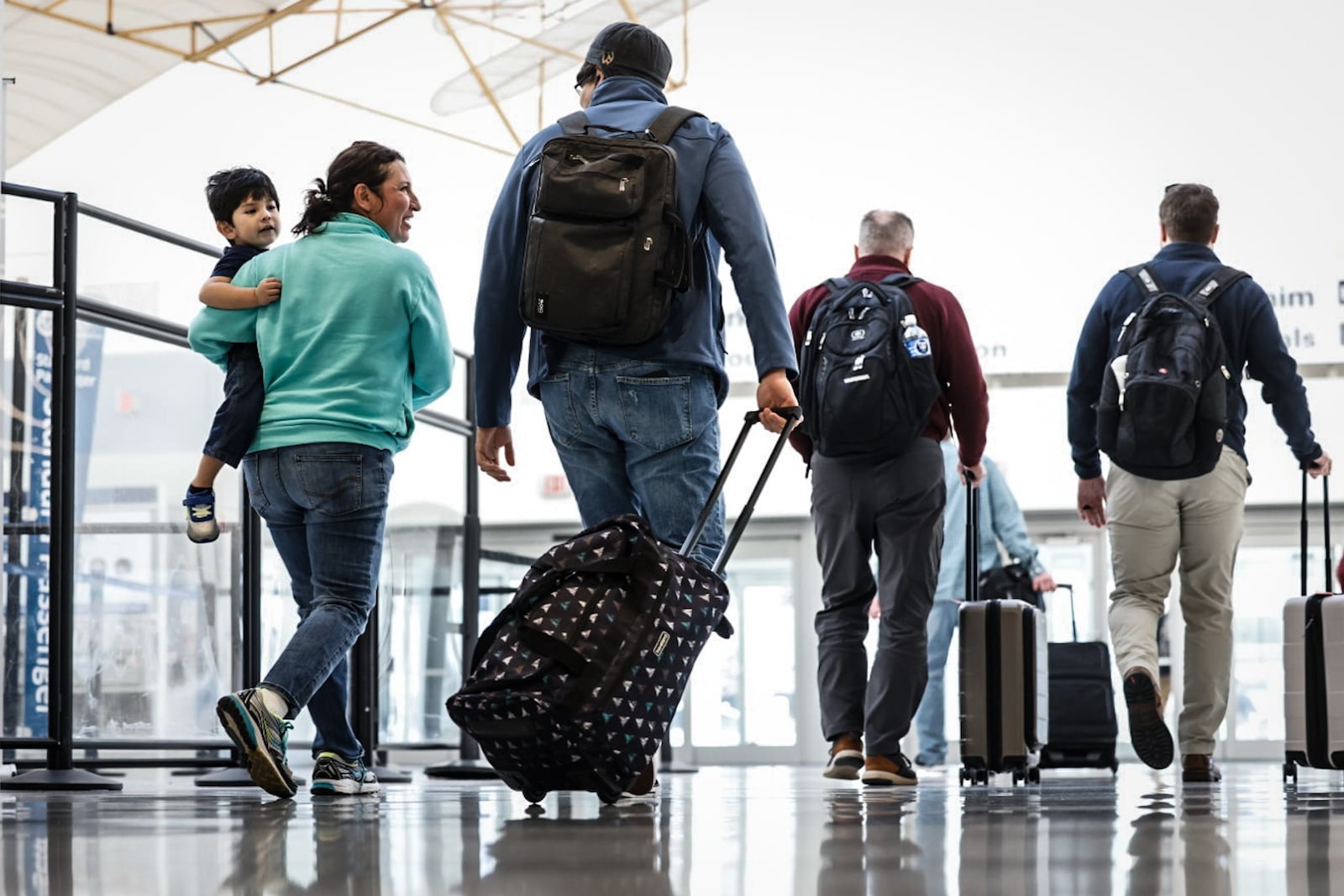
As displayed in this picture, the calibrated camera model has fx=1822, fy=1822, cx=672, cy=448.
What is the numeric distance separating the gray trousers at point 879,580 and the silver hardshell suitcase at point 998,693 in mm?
339

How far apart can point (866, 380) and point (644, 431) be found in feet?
3.98

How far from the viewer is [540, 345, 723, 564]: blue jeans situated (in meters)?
3.17

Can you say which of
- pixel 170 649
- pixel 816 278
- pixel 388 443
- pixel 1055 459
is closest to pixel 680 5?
pixel 816 278

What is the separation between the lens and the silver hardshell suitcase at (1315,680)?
164 inches

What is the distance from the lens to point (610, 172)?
3.17 m

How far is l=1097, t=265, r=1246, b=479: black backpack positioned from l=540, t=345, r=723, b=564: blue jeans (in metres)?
1.62

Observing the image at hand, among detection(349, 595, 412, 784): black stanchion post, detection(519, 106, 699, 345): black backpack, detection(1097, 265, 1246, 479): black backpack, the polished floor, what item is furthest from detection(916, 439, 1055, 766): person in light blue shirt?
detection(519, 106, 699, 345): black backpack

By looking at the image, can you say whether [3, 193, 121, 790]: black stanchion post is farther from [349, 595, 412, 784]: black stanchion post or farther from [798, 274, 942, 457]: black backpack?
[798, 274, 942, 457]: black backpack

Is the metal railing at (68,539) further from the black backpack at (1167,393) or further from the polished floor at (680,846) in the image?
the black backpack at (1167,393)

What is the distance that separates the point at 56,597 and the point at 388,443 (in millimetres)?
1746

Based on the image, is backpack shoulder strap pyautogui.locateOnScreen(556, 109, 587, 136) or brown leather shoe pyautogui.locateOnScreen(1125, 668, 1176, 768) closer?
backpack shoulder strap pyautogui.locateOnScreen(556, 109, 587, 136)

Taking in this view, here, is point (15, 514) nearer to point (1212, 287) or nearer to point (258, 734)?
point (258, 734)

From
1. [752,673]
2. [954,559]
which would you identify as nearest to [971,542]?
[954,559]

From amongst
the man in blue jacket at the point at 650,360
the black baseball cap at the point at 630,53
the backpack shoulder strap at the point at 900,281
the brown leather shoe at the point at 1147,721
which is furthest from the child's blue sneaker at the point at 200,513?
the brown leather shoe at the point at 1147,721
